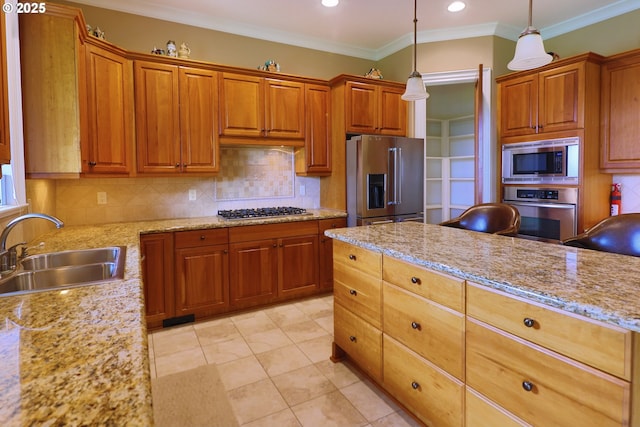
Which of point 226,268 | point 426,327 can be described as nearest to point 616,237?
point 426,327

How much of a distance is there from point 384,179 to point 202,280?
2.09m

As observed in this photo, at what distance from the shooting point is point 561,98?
11.0 feet

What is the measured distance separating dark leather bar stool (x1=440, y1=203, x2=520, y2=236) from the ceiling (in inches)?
78.0

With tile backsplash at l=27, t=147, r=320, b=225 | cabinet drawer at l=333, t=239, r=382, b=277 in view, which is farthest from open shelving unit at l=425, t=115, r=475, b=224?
cabinet drawer at l=333, t=239, r=382, b=277

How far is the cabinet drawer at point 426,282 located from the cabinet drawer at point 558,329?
0.07 m

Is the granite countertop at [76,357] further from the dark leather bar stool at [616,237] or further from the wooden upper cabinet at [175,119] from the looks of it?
the dark leather bar stool at [616,237]

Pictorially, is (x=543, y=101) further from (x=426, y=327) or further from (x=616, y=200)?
(x=426, y=327)

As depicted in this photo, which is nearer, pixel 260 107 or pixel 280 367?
pixel 280 367

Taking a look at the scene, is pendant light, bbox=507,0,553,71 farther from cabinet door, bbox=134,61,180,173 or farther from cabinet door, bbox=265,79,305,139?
cabinet door, bbox=134,61,180,173

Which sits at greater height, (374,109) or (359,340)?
(374,109)

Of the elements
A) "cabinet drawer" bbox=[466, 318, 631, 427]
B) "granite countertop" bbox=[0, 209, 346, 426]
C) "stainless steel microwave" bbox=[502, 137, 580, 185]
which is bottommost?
"cabinet drawer" bbox=[466, 318, 631, 427]

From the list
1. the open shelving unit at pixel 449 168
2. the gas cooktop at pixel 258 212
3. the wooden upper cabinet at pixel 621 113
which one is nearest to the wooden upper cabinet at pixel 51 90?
the gas cooktop at pixel 258 212

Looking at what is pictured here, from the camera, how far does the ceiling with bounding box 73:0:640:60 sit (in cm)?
331

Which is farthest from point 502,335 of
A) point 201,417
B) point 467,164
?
point 467,164
